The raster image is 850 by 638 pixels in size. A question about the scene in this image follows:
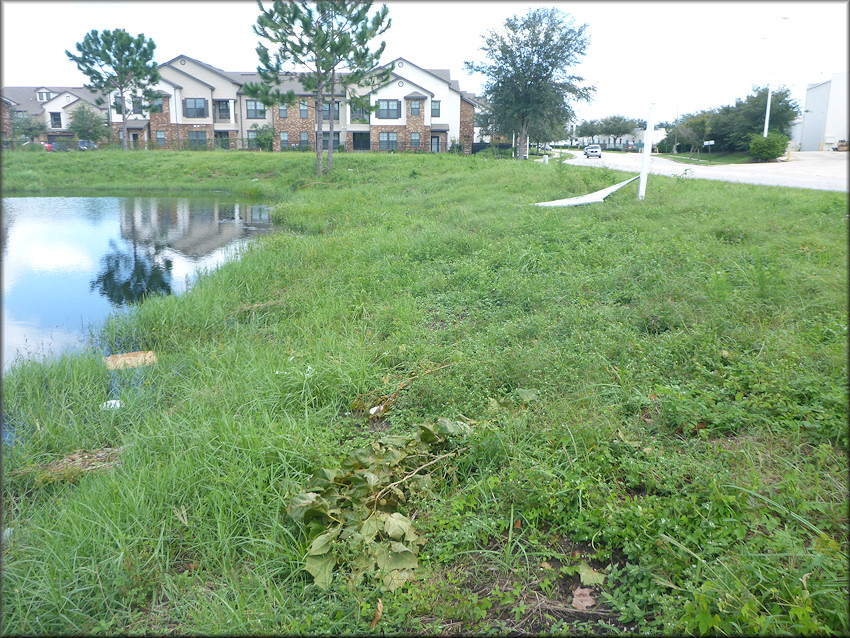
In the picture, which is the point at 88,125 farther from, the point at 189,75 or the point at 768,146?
the point at 768,146

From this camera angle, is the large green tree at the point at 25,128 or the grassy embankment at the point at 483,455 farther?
the large green tree at the point at 25,128

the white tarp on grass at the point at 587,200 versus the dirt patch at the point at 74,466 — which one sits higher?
the white tarp on grass at the point at 587,200

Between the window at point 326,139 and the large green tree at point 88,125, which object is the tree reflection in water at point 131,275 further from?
the large green tree at point 88,125

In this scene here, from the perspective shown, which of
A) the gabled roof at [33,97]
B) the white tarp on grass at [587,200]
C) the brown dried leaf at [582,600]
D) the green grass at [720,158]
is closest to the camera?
the brown dried leaf at [582,600]

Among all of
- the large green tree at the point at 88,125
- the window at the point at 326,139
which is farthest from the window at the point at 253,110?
the large green tree at the point at 88,125

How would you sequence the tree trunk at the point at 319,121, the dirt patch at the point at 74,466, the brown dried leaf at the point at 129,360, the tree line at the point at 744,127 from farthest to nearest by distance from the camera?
the tree trunk at the point at 319,121
the tree line at the point at 744,127
the brown dried leaf at the point at 129,360
the dirt patch at the point at 74,466

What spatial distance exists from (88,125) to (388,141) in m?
21.7

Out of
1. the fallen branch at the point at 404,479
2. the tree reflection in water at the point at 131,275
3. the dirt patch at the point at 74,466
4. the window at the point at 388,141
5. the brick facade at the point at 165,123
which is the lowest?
the dirt patch at the point at 74,466

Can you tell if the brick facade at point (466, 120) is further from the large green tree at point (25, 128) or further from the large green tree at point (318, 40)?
the large green tree at point (25, 128)

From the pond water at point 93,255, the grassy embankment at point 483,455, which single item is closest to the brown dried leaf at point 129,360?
the grassy embankment at point 483,455

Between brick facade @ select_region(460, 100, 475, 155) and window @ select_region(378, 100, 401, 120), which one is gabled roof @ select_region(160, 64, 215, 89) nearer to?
window @ select_region(378, 100, 401, 120)

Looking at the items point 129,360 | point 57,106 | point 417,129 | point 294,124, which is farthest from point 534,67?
point 57,106

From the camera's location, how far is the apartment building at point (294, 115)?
1686 inches

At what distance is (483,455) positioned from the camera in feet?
11.5
